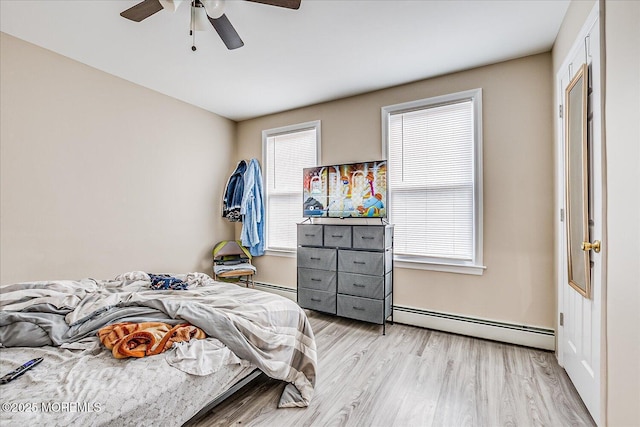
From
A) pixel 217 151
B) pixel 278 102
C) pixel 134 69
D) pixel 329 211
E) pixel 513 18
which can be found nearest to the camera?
pixel 513 18

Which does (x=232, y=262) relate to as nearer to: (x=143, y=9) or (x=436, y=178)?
(x=436, y=178)

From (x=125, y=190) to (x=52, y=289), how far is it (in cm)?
152

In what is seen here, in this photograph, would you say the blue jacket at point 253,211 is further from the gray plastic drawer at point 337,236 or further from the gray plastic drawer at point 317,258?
the gray plastic drawer at point 337,236

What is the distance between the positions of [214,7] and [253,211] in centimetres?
269

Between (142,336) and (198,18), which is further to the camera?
(198,18)

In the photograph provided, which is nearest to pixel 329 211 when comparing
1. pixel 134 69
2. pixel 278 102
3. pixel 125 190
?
pixel 278 102

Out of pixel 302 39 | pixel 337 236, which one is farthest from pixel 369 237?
pixel 302 39

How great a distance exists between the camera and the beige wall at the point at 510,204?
2.62 meters

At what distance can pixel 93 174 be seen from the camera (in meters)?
2.98

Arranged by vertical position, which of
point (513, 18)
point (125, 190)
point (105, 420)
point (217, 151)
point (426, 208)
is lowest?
point (105, 420)

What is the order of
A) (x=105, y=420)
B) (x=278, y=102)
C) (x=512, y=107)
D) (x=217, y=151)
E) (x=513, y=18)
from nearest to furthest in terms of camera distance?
(x=105, y=420)
(x=513, y=18)
(x=512, y=107)
(x=278, y=102)
(x=217, y=151)

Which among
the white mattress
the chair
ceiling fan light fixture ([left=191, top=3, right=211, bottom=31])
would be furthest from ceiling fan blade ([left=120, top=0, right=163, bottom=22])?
the chair

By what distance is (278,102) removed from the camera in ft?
12.6

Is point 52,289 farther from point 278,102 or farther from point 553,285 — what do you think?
point 553,285
